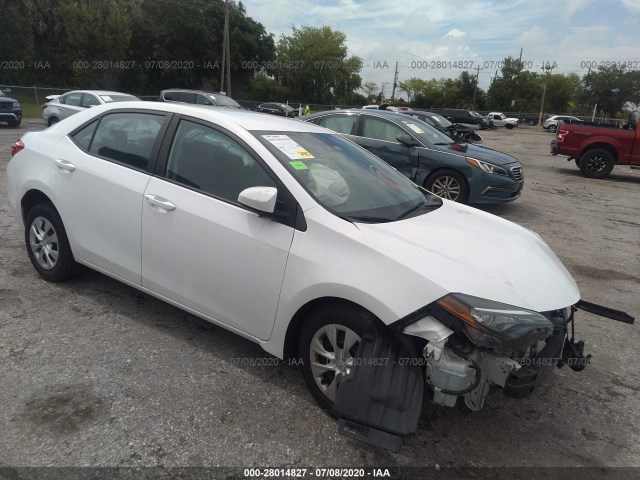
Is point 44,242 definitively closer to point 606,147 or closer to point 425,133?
point 425,133

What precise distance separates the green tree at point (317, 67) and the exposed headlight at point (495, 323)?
51.8 metres

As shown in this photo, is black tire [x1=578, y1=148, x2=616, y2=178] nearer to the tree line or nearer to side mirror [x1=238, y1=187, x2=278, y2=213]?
side mirror [x1=238, y1=187, x2=278, y2=213]

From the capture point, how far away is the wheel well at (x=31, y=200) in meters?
4.04

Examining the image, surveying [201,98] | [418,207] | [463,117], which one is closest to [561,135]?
[201,98]

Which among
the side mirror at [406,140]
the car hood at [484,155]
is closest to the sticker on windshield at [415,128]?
the side mirror at [406,140]

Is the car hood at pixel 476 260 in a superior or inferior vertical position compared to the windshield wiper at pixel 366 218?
inferior

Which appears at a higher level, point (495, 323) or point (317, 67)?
point (317, 67)

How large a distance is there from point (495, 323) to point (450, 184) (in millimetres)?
6071

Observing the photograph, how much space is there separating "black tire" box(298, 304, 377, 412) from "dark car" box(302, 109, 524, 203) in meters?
5.81

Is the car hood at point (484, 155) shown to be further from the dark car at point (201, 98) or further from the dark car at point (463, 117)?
the dark car at point (463, 117)

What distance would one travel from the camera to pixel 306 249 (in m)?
2.66

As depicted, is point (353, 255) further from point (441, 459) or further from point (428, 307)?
point (441, 459)

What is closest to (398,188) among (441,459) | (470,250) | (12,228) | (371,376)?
→ (470,250)

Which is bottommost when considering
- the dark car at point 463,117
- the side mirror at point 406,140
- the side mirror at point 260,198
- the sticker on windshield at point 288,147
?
the side mirror at point 260,198
